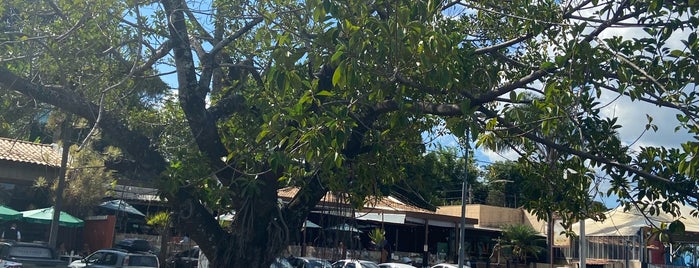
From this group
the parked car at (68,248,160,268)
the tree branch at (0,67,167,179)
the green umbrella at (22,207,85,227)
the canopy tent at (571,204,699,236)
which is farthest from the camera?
the green umbrella at (22,207,85,227)

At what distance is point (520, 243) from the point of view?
121 ft

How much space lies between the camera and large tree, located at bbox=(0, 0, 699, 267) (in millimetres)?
6324

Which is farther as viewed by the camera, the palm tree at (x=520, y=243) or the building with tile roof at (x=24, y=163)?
the palm tree at (x=520, y=243)

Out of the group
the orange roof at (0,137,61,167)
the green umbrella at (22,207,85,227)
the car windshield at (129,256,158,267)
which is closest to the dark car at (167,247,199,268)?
the car windshield at (129,256,158,267)

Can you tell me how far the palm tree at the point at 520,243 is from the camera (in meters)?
37.0

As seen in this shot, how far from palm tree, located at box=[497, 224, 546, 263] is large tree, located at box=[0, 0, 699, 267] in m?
28.7

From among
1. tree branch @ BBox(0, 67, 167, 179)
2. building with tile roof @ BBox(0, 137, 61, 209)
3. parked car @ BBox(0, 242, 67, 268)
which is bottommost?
parked car @ BBox(0, 242, 67, 268)

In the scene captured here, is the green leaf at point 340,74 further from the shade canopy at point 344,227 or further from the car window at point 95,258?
the car window at point 95,258

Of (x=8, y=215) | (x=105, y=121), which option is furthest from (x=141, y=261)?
(x=105, y=121)

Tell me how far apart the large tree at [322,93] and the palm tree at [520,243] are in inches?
1131

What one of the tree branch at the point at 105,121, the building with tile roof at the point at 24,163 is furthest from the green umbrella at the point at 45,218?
the tree branch at the point at 105,121

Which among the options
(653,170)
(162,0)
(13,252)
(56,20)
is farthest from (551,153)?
(13,252)

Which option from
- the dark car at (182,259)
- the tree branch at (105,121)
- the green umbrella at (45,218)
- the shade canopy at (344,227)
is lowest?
the dark car at (182,259)

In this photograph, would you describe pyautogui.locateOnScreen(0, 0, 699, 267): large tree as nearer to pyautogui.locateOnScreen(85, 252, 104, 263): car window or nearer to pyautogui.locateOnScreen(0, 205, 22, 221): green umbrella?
pyautogui.locateOnScreen(85, 252, 104, 263): car window
